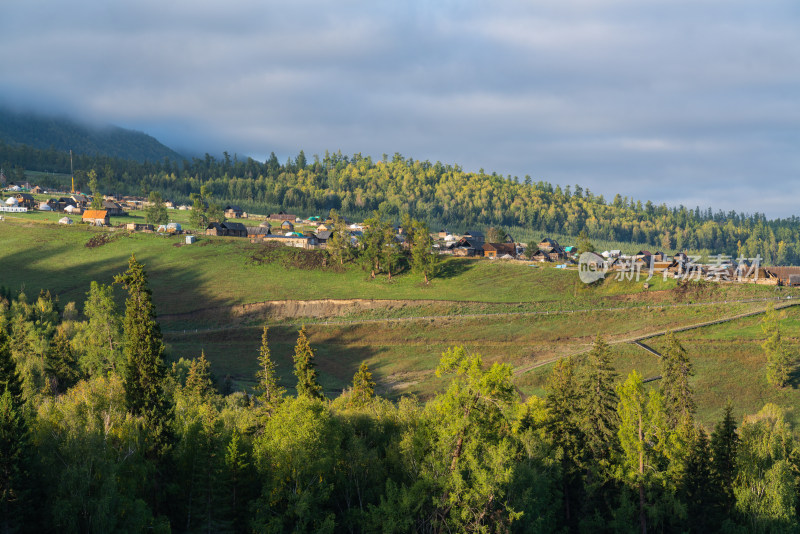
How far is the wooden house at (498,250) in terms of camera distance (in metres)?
165

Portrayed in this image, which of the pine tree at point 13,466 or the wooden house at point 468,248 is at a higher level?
the wooden house at point 468,248

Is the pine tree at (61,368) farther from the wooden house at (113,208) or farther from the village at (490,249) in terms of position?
the wooden house at (113,208)

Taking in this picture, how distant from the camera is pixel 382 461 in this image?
39156mm

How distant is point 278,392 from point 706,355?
56867 millimetres

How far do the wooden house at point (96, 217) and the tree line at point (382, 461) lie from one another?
126 metres

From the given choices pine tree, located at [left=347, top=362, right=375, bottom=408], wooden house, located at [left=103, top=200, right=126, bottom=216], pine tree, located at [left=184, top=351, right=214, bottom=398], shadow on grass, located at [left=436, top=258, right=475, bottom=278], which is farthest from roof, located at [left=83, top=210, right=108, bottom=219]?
pine tree, located at [left=347, top=362, right=375, bottom=408]

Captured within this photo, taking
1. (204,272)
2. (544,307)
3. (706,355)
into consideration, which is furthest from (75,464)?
(204,272)

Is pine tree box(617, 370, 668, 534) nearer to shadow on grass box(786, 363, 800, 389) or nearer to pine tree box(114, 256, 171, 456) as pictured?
pine tree box(114, 256, 171, 456)

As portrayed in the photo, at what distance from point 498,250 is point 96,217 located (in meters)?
102

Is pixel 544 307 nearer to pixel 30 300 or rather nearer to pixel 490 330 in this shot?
pixel 490 330

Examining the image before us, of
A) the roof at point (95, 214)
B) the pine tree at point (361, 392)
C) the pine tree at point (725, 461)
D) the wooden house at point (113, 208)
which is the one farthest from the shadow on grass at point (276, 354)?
the wooden house at point (113, 208)

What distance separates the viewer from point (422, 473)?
32.9 m

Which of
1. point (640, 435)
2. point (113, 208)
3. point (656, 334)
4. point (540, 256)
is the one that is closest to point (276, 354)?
point (656, 334)

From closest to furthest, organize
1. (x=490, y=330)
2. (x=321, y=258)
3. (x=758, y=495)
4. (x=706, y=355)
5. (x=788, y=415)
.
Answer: (x=758, y=495), (x=788, y=415), (x=706, y=355), (x=490, y=330), (x=321, y=258)
